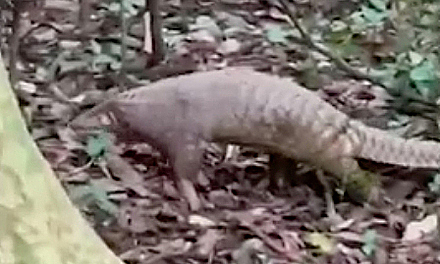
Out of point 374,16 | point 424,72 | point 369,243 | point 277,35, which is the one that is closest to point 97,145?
point 369,243

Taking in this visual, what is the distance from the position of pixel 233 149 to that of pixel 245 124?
0.47 meters

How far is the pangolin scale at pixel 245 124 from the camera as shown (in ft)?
12.4

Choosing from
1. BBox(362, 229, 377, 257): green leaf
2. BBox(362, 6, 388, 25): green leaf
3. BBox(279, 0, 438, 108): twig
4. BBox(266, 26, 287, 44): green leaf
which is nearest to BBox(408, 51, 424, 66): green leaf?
BBox(279, 0, 438, 108): twig

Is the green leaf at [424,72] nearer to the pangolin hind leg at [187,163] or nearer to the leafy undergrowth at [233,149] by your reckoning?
the leafy undergrowth at [233,149]

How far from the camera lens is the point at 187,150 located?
378 cm

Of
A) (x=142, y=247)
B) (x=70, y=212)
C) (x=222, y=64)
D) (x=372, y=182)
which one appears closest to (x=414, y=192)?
(x=372, y=182)

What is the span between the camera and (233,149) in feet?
14.0

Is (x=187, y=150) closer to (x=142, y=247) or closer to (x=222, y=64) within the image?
(x=142, y=247)

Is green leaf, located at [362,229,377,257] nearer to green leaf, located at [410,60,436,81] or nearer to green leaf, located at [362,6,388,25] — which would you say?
green leaf, located at [410,60,436,81]

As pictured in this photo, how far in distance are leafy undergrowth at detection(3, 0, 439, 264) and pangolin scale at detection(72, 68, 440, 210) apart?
0.47 ft

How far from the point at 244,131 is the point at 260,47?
1.48 m

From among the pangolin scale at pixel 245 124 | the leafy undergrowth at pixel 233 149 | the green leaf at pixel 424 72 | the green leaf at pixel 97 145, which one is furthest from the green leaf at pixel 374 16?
the green leaf at pixel 97 145

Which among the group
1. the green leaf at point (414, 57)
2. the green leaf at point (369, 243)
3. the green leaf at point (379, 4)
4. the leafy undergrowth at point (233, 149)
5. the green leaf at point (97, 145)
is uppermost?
the green leaf at point (379, 4)

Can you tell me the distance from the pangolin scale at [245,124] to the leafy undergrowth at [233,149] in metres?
0.14
